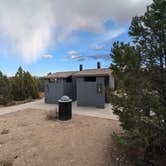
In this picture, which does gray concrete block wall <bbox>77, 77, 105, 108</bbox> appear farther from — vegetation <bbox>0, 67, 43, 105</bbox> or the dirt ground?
vegetation <bbox>0, 67, 43, 105</bbox>

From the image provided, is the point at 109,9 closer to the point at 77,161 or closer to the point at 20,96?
the point at 77,161

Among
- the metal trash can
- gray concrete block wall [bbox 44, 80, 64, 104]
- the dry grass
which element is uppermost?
gray concrete block wall [bbox 44, 80, 64, 104]

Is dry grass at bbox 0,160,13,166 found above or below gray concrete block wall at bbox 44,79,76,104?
below

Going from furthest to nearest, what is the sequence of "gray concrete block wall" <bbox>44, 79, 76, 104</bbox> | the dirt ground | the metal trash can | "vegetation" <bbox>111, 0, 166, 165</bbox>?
"gray concrete block wall" <bbox>44, 79, 76, 104</bbox>, the metal trash can, the dirt ground, "vegetation" <bbox>111, 0, 166, 165</bbox>

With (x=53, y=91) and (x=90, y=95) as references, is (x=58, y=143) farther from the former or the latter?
(x=53, y=91)

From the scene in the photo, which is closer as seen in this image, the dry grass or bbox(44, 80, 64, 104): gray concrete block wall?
the dry grass

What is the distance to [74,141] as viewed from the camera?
5.27 meters

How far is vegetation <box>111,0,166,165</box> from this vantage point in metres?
3.22

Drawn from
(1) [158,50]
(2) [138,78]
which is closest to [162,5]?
(1) [158,50]

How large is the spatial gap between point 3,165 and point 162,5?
586cm

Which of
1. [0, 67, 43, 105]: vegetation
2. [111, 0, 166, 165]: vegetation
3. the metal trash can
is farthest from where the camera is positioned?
[0, 67, 43, 105]: vegetation

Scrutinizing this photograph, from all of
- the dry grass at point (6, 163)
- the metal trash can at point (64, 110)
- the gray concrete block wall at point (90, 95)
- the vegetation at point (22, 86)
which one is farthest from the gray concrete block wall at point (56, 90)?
the dry grass at point (6, 163)

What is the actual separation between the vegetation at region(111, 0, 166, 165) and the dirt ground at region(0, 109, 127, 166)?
49.5 inches

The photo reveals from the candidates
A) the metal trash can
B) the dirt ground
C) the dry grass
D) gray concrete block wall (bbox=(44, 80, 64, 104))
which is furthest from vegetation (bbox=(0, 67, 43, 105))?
the dry grass
